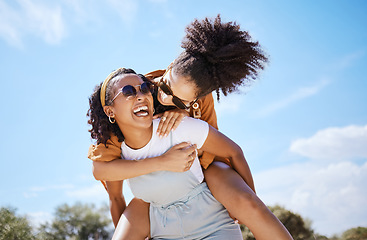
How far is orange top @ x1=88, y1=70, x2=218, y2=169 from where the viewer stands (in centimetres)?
342

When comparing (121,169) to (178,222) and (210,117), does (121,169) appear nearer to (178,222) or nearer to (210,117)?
(178,222)

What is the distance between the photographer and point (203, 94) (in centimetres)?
371

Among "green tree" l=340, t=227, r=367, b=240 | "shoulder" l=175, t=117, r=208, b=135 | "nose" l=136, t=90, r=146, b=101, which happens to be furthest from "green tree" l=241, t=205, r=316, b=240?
"nose" l=136, t=90, r=146, b=101

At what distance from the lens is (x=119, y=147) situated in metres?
3.59

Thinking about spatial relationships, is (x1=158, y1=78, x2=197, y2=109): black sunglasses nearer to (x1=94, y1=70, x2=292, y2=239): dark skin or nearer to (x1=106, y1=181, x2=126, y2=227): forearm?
(x1=94, y1=70, x2=292, y2=239): dark skin

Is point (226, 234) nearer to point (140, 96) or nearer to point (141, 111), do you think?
point (141, 111)

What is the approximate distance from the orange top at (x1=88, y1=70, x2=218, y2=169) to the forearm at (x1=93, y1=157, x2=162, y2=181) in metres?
0.08

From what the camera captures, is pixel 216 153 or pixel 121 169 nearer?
pixel 121 169

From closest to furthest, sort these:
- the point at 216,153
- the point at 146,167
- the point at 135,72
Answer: the point at 146,167 → the point at 216,153 → the point at 135,72

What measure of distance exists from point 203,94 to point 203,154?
0.62 m

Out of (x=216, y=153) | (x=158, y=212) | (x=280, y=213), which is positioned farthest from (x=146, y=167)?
(x=280, y=213)

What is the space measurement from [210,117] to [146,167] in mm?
1024

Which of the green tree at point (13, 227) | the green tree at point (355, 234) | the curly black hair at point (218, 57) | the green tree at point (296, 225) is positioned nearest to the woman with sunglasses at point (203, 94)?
the curly black hair at point (218, 57)

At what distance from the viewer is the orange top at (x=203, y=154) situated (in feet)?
11.2
